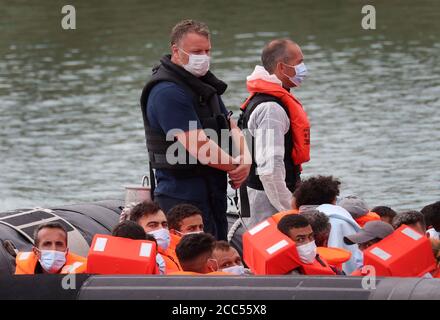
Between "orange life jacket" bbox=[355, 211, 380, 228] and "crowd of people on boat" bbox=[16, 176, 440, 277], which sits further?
"orange life jacket" bbox=[355, 211, 380, 228]

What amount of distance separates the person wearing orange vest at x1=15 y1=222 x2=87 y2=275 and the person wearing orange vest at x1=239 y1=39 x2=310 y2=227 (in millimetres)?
1158

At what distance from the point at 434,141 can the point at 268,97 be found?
7301 millimetres

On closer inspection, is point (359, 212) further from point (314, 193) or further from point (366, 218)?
point (314, 193)

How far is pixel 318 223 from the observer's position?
21.8 ft

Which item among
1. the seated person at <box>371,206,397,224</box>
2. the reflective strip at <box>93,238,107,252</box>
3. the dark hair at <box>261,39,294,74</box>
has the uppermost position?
the dark hair at <box>261,39,294,74</box>

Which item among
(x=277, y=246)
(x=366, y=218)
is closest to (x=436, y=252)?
(x=277, y=246)

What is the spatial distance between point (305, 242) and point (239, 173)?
719 mm

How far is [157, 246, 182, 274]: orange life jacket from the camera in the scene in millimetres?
6500

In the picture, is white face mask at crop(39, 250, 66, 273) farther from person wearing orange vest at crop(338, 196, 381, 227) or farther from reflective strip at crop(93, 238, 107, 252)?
person wearing orange vest at crop(338, 196, 381, 227)

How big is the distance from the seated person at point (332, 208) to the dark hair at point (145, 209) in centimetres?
78

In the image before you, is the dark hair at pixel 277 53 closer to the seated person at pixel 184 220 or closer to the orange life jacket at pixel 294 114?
the orange life jacket at pixel 294 114

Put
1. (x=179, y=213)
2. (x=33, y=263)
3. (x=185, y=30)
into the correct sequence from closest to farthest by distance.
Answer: (x=33, y=263), (x=179, y=213), (x=185, y=30)

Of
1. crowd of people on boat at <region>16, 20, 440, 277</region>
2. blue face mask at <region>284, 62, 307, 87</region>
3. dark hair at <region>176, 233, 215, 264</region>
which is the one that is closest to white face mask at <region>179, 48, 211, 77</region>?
crowd of people on boat at <region>16, 20, 440, 277</region>
